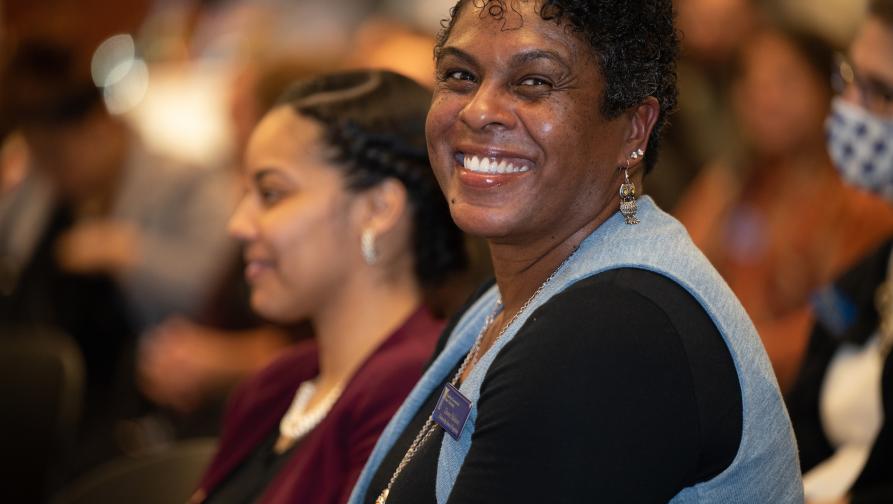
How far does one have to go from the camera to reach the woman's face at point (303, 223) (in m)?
2.18

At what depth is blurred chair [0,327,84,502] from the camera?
2.85 metres

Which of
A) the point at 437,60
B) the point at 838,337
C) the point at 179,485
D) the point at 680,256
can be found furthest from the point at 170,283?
the point at 680,256

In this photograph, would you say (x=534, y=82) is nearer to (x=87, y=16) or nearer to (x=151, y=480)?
(x=151, y=480)

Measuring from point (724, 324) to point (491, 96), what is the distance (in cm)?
40

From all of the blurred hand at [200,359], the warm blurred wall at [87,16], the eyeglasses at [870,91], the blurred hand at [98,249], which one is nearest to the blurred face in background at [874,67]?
the eyeglasses at [870,91]

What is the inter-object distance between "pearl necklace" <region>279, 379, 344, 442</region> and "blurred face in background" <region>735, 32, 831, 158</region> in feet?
6.15

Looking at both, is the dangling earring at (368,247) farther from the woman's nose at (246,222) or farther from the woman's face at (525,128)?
the woman's face at (525,128)

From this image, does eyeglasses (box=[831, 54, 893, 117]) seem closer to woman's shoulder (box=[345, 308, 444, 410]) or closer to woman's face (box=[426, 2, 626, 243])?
woman's shoulder (box=[345, 308, 444, 410])

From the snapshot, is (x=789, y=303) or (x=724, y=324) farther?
(x=789, y=303)

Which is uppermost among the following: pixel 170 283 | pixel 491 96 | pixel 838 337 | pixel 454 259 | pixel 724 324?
pixel 491 96

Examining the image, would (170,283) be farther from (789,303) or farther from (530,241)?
(530,241)

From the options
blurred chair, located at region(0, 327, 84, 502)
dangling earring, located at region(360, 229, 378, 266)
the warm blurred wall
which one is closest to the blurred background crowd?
blurred chair, located at region(0, 327, 84, 502)

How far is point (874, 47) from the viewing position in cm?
229

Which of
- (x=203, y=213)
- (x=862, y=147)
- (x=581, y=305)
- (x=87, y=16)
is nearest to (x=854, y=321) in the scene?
(x=862, y=147)
